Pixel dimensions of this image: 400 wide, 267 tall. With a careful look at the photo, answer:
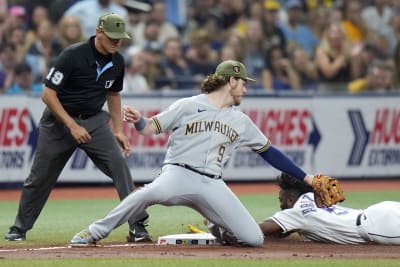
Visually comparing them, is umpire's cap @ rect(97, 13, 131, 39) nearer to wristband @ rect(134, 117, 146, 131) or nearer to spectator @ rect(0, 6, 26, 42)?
wristband @ rect(134, 117, 146, 131)

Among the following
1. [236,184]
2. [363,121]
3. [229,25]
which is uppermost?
[229,25]

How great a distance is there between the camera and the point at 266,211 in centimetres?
1374

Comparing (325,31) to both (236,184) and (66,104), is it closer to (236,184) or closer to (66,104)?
(236,184)

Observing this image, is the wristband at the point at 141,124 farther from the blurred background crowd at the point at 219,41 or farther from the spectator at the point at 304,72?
the spectator at the point at 304,72

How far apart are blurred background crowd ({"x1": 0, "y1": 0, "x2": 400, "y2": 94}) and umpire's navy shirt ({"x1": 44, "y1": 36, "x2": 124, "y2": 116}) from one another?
6.33m

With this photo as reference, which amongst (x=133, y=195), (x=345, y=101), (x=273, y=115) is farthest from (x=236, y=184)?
(x=133, y=195)

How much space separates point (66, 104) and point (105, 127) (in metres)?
0.46

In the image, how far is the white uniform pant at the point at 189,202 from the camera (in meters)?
9.33

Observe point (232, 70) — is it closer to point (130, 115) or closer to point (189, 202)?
point (130, 115)

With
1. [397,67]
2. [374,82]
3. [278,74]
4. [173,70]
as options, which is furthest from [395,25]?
[173,70]

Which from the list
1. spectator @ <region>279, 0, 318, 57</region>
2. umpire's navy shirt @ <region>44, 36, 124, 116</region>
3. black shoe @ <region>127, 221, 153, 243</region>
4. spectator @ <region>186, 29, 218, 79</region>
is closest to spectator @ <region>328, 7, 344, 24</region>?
spectator @ <region>279, 0, 318, 57</region>

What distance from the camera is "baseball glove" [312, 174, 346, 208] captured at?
9.71 metres

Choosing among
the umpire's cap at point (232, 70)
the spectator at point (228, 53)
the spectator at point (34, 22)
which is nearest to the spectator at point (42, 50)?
the spectator at point (34, 22)

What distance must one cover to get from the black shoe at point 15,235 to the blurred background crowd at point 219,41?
6576 millimetres
